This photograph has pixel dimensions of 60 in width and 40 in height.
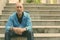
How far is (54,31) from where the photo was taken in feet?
22.4

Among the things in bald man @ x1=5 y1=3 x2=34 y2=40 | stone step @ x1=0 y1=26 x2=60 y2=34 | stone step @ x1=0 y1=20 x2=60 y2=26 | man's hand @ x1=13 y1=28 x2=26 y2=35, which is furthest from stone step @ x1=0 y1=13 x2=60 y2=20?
man's hand @ x1=13 y1=28 x2=26 y2=35

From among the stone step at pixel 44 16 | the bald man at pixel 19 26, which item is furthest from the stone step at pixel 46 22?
the bald man at pixel 19 26

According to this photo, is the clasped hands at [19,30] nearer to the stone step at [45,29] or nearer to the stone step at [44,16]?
the stone step at [45,29]

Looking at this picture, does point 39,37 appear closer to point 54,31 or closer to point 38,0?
point 54,31

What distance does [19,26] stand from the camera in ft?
17.1

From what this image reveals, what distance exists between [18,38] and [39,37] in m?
1.06

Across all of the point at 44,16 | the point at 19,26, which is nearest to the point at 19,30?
the point at 19,26

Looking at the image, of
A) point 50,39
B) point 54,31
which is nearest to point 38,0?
point 54,31

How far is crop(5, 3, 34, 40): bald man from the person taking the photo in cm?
500

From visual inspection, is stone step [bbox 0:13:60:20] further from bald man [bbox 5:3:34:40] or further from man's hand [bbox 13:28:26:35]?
man's hand [bbox 13:28:26:35]

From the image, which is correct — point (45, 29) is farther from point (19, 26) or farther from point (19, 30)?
point (19, 30)

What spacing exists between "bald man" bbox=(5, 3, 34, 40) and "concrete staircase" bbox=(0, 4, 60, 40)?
94 centimetres

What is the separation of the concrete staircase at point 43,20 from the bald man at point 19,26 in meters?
0.94

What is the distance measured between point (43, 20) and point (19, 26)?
7.98ft
